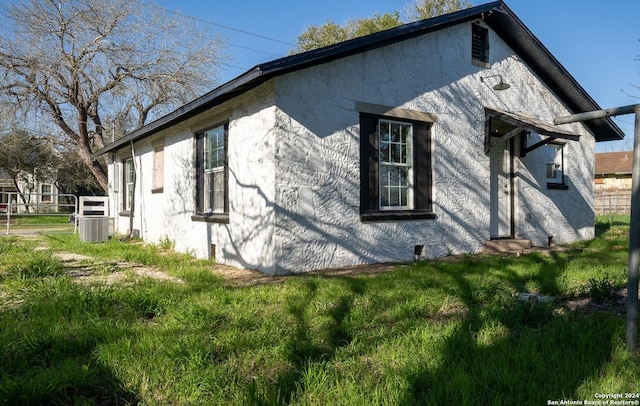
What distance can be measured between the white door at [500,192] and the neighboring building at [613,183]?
70.1ft

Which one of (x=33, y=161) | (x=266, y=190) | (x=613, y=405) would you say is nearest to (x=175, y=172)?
(x=266, y=190)

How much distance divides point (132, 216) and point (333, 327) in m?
10.2

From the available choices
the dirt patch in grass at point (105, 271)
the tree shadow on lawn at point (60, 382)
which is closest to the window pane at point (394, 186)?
the dirt patch in grass at point (105, 271)

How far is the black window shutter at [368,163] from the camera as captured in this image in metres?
7.25

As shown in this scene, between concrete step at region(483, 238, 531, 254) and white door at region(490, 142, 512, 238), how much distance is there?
1.40ft

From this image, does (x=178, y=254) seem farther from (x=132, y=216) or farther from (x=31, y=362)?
(x=31, y=362)

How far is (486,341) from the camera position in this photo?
3328mm

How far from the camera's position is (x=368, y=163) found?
24.1 ft

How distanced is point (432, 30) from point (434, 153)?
2.39 meters

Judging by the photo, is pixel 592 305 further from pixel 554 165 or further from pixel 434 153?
pixel 554 165

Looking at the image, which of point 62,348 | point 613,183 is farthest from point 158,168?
point 613,183

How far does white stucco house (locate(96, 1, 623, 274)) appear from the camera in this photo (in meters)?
6.53

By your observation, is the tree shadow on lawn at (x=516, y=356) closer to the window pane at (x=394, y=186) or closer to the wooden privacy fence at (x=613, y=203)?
the window pane at (x=394, y=186)

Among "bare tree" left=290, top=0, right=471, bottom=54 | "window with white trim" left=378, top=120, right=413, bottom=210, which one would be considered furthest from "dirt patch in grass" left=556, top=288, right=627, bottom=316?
"bare tree" left=290, top=0, right=471, bottom=54
